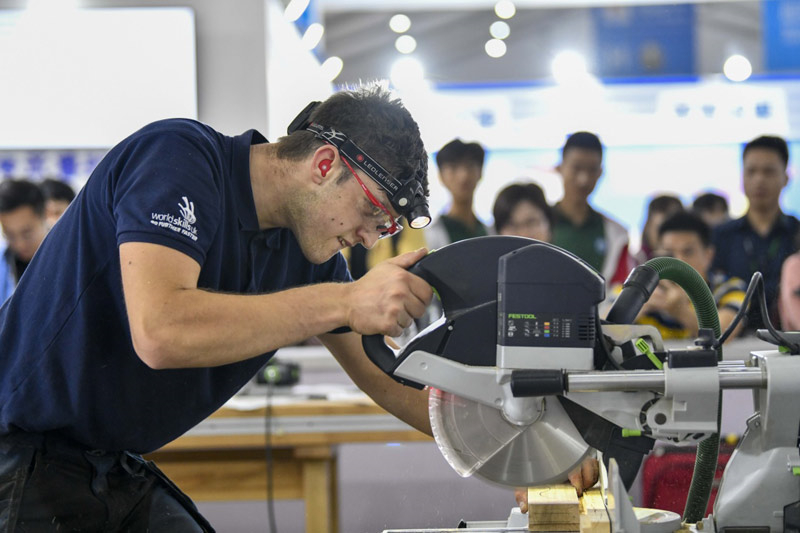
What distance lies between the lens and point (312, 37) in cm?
581

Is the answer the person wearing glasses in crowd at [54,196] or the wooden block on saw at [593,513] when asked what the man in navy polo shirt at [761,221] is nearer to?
the wooden block on saw at [593,513]

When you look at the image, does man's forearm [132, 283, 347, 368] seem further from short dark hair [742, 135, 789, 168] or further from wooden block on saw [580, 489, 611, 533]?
short dark hair [742, 135, 789, 168]

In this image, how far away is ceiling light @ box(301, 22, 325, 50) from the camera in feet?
18.0

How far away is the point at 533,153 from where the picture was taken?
705cm

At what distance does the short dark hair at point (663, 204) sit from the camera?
4570mm

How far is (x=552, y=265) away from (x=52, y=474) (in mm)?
864

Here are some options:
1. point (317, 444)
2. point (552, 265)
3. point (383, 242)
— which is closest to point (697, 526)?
point (552, 265)

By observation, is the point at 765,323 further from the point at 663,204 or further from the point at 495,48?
the point at 495,48

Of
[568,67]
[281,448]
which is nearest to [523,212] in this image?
[281,448]

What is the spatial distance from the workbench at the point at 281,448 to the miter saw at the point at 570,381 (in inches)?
81.7

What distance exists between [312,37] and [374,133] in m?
4.51

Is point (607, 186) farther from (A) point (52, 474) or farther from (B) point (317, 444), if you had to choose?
(A) point (52, 474)

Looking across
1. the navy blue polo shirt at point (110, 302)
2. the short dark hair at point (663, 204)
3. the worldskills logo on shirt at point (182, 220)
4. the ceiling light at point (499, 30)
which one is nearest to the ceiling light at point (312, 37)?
the ceiling light at point (499, 30)

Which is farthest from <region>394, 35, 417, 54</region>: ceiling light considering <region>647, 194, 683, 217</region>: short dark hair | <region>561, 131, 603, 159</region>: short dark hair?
<region>561, 131, 603, 159</region>: short dark hair
